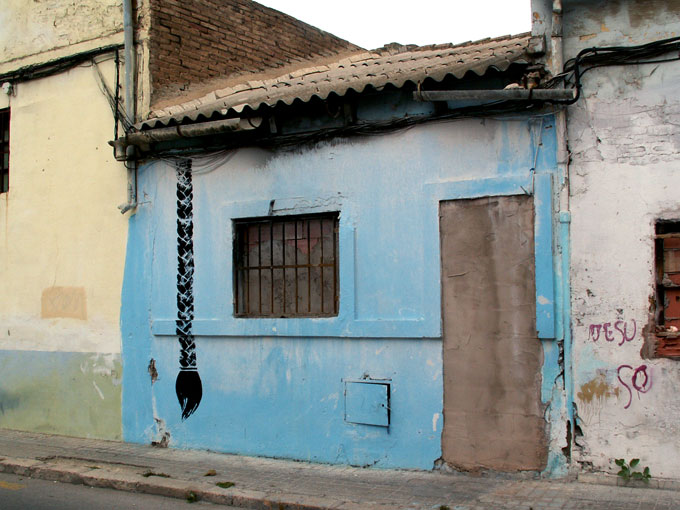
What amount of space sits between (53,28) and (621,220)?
7927 millimetres

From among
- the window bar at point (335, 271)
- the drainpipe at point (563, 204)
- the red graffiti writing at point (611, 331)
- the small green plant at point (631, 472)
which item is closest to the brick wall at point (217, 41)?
the window bar at point (335, 271)

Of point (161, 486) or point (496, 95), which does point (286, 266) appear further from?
point (496, 95)

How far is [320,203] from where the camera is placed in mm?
8266

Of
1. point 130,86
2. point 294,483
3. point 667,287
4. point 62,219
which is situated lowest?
point 294,483

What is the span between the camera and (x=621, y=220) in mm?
6762

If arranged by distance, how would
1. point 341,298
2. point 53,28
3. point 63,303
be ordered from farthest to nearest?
point 53,28
point 63,303
point 341,298

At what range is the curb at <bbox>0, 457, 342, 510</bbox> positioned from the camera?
667 cm

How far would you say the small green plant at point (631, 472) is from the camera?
656cm

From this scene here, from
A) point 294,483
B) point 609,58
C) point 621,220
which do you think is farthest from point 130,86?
point 621,220

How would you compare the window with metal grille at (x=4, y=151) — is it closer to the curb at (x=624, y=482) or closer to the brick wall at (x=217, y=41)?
the brick wall at (x=217, y=41)

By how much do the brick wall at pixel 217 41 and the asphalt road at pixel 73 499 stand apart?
4753 millimetres

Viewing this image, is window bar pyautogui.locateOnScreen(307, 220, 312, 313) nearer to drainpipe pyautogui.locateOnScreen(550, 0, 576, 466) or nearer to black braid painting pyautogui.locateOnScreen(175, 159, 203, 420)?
black braid painting pyautogui.locateOnScreen(175, 159, 203, 420)

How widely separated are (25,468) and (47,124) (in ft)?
15.2

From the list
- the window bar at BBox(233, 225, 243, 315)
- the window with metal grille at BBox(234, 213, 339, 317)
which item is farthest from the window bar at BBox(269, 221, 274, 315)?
the window bar at BBox(233, 225, 243, 315)
